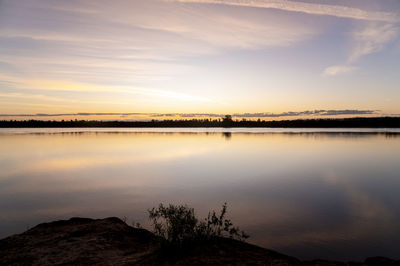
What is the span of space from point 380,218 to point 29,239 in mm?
11692

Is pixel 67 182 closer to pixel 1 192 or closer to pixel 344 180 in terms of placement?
pixel 1 192

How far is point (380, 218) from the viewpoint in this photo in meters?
10.7

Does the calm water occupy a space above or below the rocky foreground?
below

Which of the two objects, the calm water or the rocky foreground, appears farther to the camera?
the calm water

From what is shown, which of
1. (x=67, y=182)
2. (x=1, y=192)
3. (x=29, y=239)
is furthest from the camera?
(x=67, y=182)

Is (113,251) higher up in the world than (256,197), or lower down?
higher up

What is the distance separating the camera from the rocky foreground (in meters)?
6.06

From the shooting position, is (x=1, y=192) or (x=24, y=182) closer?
(x=1, y=192)

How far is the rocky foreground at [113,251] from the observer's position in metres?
6.06

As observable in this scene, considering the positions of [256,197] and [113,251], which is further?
[256,197]

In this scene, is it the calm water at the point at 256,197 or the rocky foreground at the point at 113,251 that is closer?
the rocky foreground at the point at 113,251

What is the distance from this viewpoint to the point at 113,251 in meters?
6.80

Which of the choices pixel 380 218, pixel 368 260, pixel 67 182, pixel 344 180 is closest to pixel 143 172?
pixel 67 182

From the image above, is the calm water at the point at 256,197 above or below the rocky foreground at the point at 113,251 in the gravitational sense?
below
